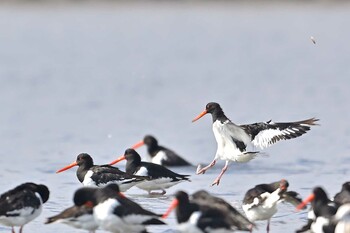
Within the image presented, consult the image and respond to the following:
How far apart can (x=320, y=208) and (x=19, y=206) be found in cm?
317

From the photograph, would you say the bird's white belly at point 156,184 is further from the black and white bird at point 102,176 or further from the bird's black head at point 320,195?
the bird's black head at point 320,195

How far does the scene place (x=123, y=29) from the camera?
59.0 metres

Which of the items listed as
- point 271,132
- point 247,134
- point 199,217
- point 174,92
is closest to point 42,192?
point 199,217

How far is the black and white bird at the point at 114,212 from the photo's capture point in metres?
10.1

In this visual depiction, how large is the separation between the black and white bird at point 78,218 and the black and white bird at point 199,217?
0.92 meters

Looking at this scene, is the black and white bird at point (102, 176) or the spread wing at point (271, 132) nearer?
the black and white bird at point (102, 176)

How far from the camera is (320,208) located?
10.5 metres

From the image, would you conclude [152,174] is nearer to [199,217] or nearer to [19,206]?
[19,206]

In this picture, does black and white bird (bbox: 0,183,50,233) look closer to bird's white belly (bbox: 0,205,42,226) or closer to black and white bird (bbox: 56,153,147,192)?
bird's white belly (bbox: 0,205,42,226)

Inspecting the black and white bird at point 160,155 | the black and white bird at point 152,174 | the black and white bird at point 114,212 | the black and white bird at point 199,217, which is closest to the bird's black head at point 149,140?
the black and white bird at point 160,155

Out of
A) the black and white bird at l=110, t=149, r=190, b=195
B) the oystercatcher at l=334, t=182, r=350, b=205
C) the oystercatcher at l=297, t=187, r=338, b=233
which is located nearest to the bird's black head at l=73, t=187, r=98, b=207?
the oystercatcher at l=297, t=187, r=338, b=233

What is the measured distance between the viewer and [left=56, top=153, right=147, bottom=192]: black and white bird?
44.2ft

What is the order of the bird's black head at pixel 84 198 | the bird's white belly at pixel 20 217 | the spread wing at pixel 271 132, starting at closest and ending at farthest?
the bird's black head at pixel 84 198 < the bird's white belly at pixel 20 217 < the spread wing at pixel 271 132

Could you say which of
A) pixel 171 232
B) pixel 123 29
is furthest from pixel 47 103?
pixel 123 29
